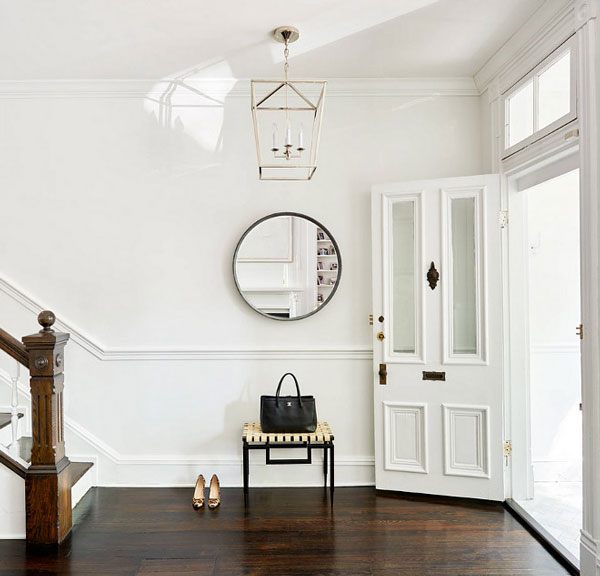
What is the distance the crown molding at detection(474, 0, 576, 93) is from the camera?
2.47 meters

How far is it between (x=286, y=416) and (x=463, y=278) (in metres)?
1.39

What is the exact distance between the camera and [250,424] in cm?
346

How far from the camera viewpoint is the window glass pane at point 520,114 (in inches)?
115

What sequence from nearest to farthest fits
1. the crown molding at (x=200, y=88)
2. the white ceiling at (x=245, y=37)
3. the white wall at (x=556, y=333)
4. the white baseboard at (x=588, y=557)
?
the white baseboard at (x=588, y=557)
the white ceiling at (x=245, y=37)
the crown molding at (x=200, y=88)
the white wall at (x=556, y=333)

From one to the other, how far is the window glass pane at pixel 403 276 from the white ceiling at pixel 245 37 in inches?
36.7

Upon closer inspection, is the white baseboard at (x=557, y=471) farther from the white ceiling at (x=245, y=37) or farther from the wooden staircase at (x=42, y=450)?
the wooden staircase at (x=42, y=450)

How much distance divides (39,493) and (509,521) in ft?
8.19

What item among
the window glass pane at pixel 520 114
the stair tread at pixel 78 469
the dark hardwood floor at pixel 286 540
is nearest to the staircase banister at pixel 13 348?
the stair tread at pixel 78 469

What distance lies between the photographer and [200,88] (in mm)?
3521

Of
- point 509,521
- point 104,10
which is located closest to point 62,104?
point 104,10

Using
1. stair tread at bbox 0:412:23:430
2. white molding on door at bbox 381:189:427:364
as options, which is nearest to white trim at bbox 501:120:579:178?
white molding on door at bbox 381:189:427:364

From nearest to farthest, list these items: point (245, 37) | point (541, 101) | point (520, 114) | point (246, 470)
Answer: point (541, 101)
point (245, 37)
point (520, 114)
point (246, 470)

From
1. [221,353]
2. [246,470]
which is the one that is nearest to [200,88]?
[221,353]

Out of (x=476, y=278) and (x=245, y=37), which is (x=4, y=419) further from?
(x=476, y=278)
